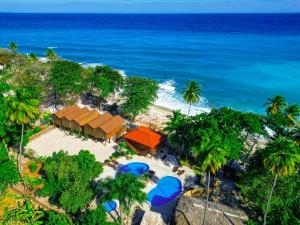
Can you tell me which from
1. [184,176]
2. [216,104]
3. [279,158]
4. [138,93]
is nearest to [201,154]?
[279,158]

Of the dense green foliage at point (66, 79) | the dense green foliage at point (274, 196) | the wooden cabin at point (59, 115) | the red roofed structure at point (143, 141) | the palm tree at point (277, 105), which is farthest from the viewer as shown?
the dense green foliage at point (66, 79)

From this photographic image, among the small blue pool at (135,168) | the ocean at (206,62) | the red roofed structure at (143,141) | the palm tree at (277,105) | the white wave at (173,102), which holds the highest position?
the ocean at (206,62)

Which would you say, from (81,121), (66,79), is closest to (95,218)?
(81,121)

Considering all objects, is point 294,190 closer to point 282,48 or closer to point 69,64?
point 69,64

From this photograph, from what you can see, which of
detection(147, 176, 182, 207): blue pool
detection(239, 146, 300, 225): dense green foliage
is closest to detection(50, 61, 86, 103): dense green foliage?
detection(147, 176, 182, 207): blue pool

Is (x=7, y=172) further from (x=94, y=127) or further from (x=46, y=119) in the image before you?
(x=46, y=119)

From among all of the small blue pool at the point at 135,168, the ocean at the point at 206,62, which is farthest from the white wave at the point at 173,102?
the small blue pool at the point at 135,168

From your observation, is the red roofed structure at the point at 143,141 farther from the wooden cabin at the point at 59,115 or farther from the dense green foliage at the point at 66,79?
the dense green foliage at the point at 66,79
